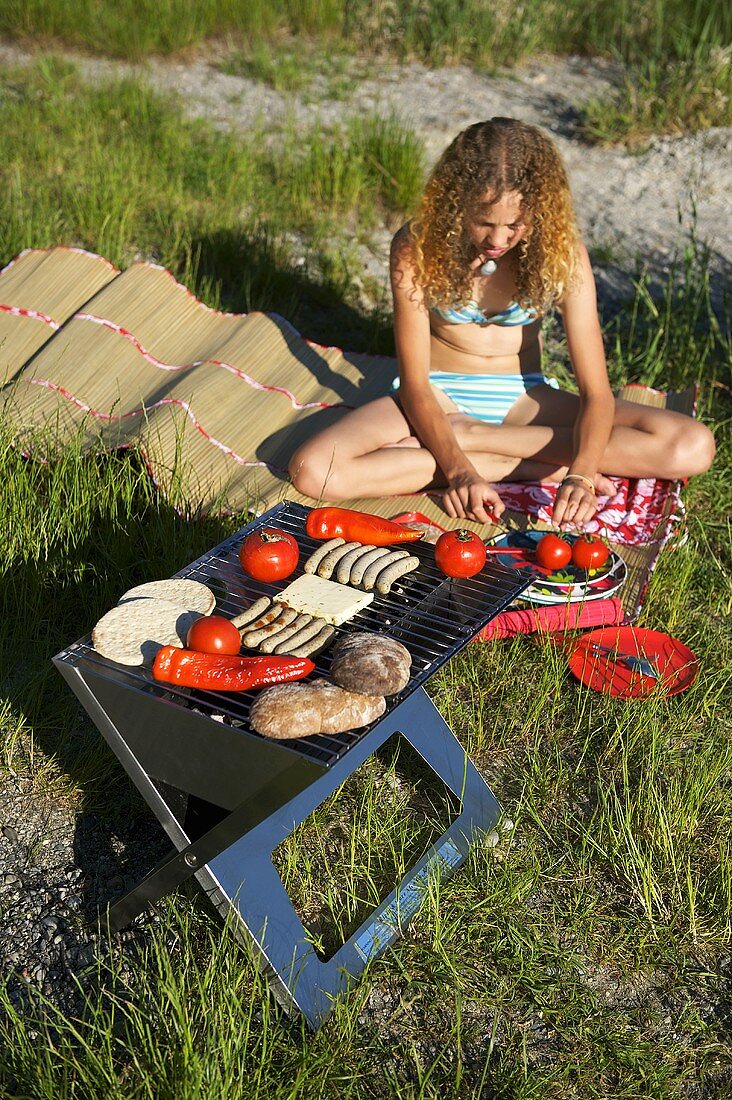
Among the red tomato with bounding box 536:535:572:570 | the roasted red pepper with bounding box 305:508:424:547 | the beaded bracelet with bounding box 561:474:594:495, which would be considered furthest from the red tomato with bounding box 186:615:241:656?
the beaded bracelet with bounding box 561:474:594:495

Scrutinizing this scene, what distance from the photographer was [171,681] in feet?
7.89

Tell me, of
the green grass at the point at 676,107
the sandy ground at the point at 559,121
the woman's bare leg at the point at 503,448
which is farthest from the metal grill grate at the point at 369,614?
the green grass at the point at 676,107

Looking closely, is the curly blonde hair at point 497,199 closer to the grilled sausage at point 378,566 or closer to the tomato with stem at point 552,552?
the tomato with stem at point 552,552

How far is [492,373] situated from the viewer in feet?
15.1

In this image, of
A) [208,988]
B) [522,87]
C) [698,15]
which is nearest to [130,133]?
[522,87]

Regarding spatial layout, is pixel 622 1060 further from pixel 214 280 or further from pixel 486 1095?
pixel 214 280

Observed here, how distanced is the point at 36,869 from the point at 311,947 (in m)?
0.78

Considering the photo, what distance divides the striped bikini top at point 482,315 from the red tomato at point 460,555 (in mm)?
1685

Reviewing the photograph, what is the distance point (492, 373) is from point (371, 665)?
244 cm

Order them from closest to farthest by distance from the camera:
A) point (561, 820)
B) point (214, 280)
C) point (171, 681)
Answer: point (171, 681)
point (561, 820)
point (214, 280)

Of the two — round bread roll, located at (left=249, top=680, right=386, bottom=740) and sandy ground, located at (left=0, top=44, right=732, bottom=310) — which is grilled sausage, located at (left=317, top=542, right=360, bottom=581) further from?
sandy ground, located at (left=0, top=44, right=732, bottom=310)

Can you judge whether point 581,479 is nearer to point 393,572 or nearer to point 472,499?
point 472,499

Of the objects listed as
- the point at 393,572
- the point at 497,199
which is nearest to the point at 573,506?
the point at 497,199

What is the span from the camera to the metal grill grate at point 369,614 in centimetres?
240
